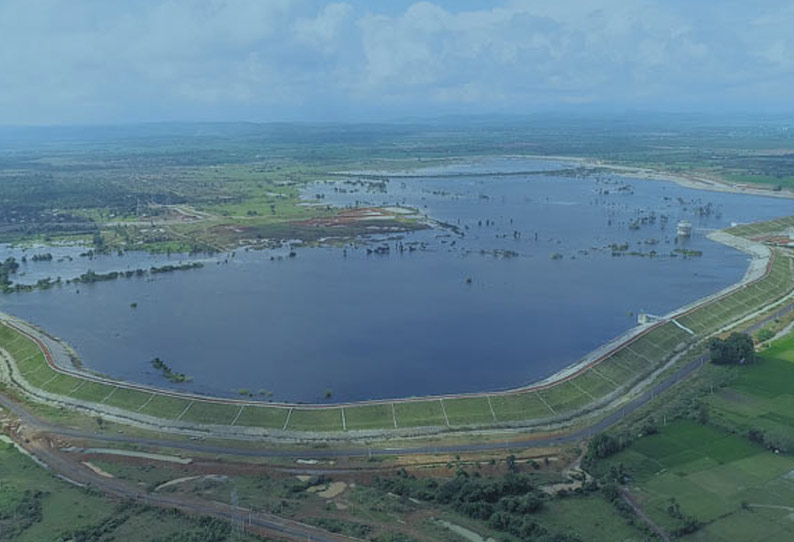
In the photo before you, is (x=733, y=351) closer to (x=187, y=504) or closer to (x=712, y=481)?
(x=712, y=481)

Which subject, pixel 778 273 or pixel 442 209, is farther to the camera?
pixel 442 209

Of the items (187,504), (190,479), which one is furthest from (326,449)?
(187,504)

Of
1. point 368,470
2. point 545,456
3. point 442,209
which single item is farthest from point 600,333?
point 442,209

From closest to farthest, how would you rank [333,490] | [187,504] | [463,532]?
[463,532] < [187,504] < [333,490]

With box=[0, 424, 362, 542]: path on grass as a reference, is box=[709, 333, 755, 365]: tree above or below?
above

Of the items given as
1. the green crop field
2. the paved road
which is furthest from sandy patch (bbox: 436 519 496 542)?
the green crop field

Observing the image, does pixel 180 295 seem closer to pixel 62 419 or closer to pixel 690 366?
pixel 62 419

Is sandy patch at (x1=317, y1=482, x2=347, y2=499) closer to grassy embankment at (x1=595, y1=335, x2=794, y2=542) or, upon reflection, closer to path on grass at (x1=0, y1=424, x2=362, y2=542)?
path on grass at (x1=0, y1=424, x2=362, y2=542)
